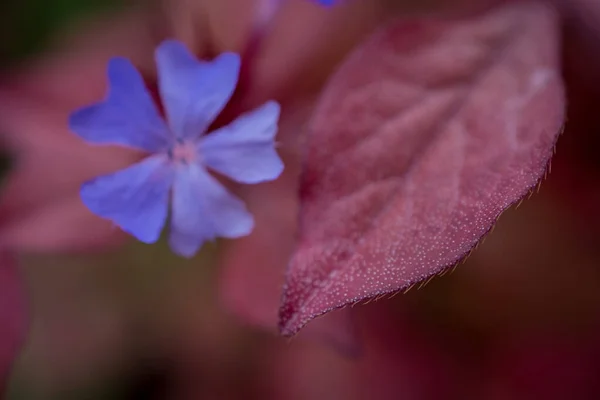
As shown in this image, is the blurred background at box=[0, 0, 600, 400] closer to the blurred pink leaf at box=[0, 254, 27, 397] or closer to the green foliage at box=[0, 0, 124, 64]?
the green foliage at box=[0, 0, 124, 64]

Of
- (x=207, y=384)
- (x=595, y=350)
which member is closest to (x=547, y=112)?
(x=595, y=350)

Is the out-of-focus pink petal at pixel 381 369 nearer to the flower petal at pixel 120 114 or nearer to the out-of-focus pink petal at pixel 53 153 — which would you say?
the out-of-focus pink petal at pixel 53 153

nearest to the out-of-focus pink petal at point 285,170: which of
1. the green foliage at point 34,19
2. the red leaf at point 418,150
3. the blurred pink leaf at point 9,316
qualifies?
the red leaf at point 418,150

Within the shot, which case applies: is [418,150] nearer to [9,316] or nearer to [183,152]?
[183,152]

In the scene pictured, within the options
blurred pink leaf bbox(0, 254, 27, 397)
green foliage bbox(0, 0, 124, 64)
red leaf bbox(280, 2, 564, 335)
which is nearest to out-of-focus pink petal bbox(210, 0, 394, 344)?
red leaf bbox(280, 2, 564, 335)

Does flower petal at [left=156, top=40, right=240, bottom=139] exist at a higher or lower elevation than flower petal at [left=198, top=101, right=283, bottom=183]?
higher

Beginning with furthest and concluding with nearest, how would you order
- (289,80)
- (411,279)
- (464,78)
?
1. (289,80)
2. (464,78)
3. (411,279)

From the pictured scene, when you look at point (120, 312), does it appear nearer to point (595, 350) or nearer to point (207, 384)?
point (207, 384)
